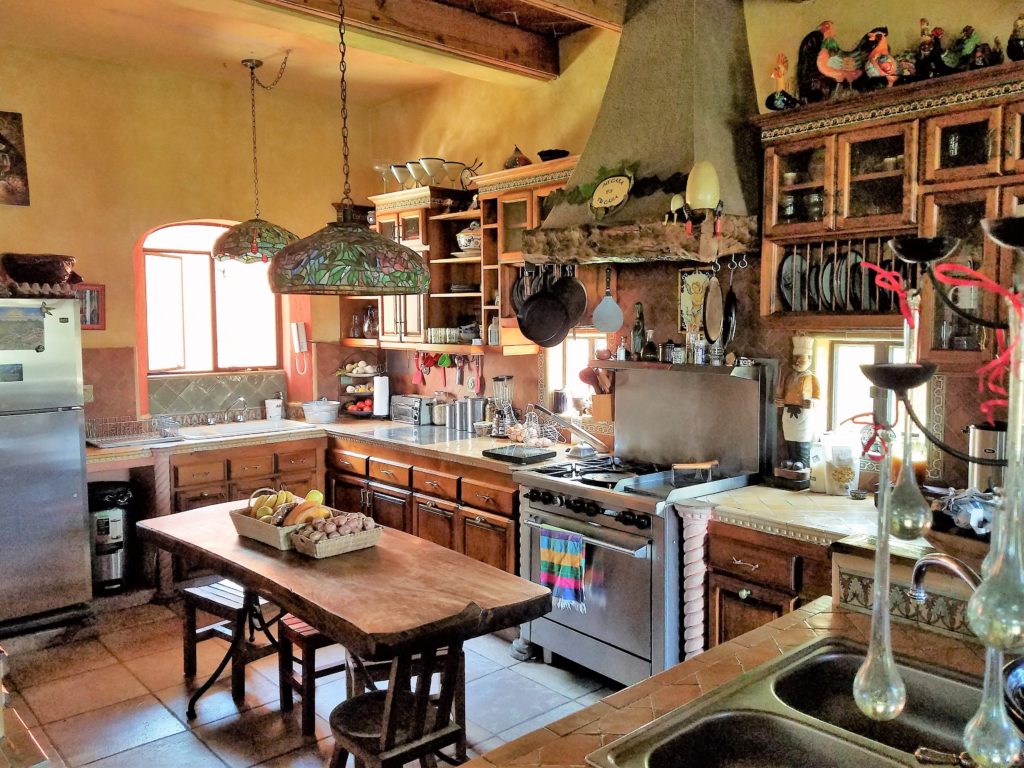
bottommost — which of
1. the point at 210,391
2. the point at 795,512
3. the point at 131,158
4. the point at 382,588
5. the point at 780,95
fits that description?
the point at 382,588

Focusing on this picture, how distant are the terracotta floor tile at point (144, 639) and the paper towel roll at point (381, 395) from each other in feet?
7.21

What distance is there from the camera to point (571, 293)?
15.9 ft

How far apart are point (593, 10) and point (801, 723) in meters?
3.57

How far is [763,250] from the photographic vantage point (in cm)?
374

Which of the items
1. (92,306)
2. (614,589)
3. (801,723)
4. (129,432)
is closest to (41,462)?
(129,432)

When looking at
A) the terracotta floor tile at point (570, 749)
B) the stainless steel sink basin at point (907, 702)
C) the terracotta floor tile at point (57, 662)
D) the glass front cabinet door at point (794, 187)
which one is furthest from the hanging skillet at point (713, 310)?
the terracotta floor tile at point (57, 662)

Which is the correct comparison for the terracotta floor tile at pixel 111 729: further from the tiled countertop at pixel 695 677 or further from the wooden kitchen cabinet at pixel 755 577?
the tiled countertop at pixel 695 677

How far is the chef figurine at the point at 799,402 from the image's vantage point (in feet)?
12.6

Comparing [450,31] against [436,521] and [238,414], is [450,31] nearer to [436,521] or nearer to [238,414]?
[436,521]

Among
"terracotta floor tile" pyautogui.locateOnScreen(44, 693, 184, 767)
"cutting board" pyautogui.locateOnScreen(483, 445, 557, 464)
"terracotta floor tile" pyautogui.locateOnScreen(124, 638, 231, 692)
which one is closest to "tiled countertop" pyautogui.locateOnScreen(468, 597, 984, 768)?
"cutting board" pyautogui.locateOnScreen(483, 445, 557, 464)

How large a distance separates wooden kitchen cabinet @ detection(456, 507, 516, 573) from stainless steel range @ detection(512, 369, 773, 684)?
0.49 feet

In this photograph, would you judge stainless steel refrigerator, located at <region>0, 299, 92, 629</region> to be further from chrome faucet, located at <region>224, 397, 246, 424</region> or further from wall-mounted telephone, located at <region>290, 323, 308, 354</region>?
wall-mounted telephone, located at <region>290, 323, 308, 354</region>

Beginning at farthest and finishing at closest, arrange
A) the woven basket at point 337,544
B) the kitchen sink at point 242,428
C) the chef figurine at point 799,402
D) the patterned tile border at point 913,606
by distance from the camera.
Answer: the kitchen sink at point 242,428, the chef figurine at point 799,402, the woven basket at point 337,544, the patterned tile border at point 913,606

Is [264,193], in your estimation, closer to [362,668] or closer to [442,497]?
[442,497]
